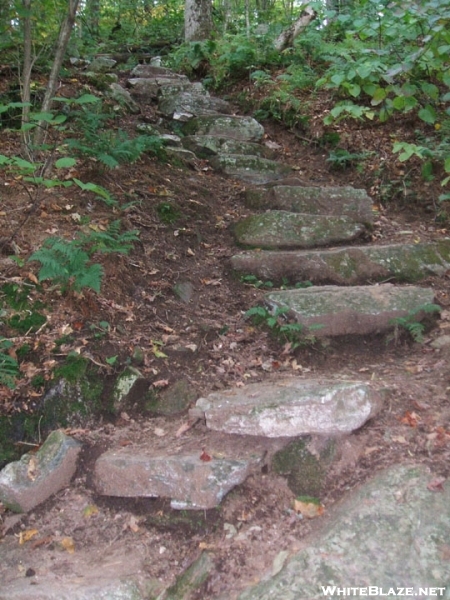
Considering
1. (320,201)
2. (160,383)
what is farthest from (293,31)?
(160,383)

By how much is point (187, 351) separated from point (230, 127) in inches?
194

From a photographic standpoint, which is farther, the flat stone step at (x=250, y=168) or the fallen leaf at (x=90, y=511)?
the flat stone step at (x=250, y=168)

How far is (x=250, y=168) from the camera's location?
6914 millimetres

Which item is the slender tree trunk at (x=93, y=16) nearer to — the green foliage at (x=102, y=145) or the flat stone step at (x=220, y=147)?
the flat stone step at (x=220, y=147)

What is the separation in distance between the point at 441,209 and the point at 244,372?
3.59 meters

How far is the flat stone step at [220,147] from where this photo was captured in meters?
7.33

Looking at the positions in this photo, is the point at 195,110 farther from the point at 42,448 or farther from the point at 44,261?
the point at 42,448

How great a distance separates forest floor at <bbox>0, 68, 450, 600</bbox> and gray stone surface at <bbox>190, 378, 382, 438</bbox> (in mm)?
129

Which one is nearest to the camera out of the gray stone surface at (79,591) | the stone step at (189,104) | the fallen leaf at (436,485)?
the gray stone surface at (79,591)

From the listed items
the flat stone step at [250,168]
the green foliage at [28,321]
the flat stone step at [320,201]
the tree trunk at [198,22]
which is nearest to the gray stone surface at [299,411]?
the green foliage at [28,321]

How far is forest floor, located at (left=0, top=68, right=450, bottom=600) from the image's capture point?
8.63 ft

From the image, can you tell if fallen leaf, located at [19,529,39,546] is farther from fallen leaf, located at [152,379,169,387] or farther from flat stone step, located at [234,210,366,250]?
flat stone step, located at [234,210,366,250]

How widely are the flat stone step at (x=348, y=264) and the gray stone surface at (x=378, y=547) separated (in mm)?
2461

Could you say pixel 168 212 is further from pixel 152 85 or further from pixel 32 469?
pixel 152 85
